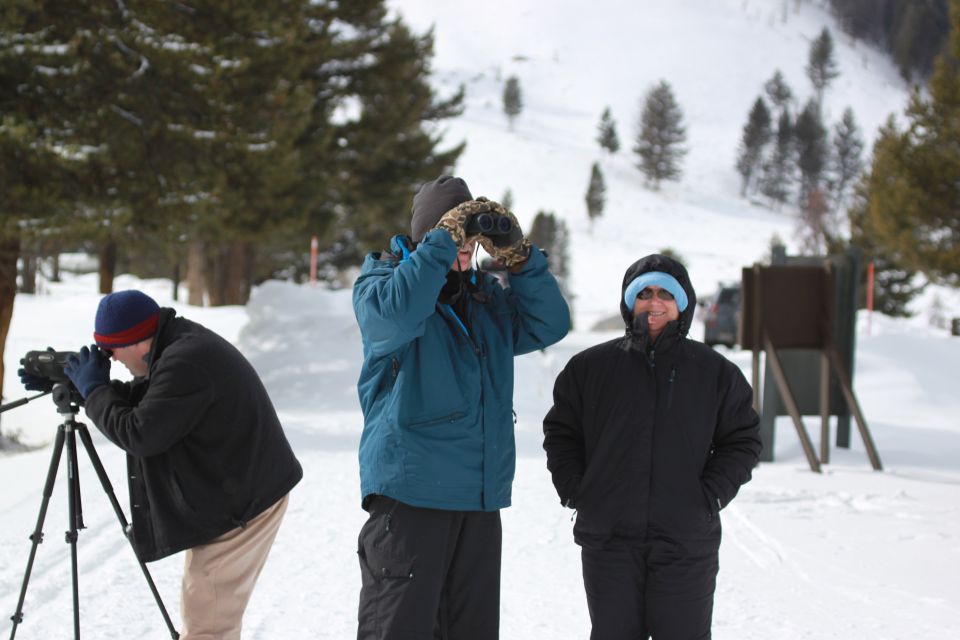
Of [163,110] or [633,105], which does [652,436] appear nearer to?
[163,110]

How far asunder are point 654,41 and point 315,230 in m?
162

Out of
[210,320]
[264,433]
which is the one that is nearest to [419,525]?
[264,433]

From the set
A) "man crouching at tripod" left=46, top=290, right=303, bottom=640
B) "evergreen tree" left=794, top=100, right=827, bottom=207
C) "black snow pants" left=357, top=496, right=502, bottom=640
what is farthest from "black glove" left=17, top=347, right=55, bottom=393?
"evergreen tree" left=794, top=100, right=827, bottom=207

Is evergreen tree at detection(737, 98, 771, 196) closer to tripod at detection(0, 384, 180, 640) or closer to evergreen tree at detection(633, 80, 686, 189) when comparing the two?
evergreen tree at detection(633, 80, 686, 189)

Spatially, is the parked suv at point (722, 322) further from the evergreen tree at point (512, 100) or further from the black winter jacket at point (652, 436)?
the evergreen tree at point (512, 100)

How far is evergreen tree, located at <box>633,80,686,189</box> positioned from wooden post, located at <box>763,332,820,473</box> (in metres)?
102

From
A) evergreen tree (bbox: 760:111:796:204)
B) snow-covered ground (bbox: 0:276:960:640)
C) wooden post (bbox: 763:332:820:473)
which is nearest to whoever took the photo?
snow-covered ground (bbox: 0:276:960:640)

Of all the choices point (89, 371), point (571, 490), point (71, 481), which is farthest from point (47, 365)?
point (571, 490)

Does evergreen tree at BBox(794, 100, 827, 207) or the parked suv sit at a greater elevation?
A: evergreen tree at BBox(794, 100, 827, 207)

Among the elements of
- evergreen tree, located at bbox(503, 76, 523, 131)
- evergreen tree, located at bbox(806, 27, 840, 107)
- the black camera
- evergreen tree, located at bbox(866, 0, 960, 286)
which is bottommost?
the black camera

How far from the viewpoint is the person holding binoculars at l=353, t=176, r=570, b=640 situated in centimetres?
298

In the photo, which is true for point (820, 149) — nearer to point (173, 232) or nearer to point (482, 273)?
point (173, 232)

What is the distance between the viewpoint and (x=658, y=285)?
345cm

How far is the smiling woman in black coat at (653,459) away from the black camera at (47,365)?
5.93 feet
